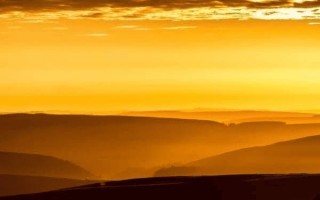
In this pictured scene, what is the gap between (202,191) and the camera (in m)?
67.5

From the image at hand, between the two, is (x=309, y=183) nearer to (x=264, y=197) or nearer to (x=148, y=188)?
(x=264, y=197)

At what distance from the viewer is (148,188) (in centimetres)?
6794

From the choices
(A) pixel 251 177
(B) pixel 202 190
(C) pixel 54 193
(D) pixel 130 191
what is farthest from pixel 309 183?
(C) pixel 54 193

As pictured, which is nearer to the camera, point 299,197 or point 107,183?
point 299,197

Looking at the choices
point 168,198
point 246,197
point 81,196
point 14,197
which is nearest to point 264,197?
point 246,197

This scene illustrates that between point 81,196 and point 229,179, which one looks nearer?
point 81,196

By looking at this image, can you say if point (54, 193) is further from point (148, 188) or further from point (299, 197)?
point (299, 197)

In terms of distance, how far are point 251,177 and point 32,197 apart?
68.1ft

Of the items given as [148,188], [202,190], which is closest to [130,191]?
[148,188]

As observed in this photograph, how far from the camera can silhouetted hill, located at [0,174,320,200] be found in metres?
66.4

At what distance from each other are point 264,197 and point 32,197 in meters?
18.6

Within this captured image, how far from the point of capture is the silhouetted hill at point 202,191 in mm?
66438

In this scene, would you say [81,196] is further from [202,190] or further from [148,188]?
[202,190]

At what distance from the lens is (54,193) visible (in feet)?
228
